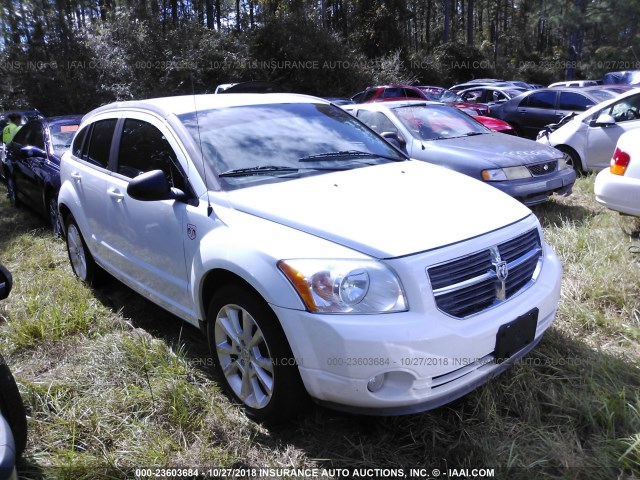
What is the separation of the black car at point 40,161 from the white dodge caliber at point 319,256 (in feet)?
9.29

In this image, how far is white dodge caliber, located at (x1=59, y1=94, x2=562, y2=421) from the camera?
2.37 meters

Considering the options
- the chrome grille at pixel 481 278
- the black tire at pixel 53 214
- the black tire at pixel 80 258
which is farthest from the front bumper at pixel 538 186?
the black tire at pixel 53 214

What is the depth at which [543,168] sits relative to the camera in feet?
20.5

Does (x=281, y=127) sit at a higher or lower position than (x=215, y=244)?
higher

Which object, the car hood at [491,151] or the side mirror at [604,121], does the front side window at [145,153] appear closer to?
the car hood at [491,151]

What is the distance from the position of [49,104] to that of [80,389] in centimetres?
1836

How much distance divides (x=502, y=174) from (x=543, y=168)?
27.6 inches

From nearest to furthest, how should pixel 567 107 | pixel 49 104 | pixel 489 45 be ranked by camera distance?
1. pixel 567 107
2. pixel 49 104
3. pixel 489 45

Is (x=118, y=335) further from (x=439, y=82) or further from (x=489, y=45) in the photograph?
(x=489, y=45)

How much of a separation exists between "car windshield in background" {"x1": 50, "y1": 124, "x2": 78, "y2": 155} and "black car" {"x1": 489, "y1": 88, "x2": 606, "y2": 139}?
8580 millimetres

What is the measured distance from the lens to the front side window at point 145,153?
10.9 ft

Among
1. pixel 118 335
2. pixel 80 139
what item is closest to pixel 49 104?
pixel 80 139

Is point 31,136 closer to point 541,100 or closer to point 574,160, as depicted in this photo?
point 574,160

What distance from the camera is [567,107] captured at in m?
10.6
